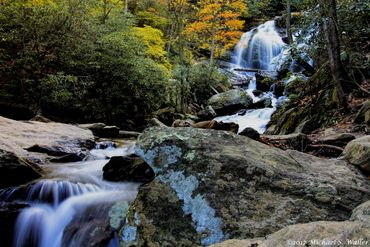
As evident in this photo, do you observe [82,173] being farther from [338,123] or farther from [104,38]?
[104,38]

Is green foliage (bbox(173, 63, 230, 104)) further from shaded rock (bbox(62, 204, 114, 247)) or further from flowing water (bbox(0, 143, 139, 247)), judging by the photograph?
shaded rock (bbox(62, 204, 114, 247))

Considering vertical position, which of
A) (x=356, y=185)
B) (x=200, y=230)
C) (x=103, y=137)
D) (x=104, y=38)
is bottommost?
(x=103, y=137)

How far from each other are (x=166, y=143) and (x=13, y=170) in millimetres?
3153

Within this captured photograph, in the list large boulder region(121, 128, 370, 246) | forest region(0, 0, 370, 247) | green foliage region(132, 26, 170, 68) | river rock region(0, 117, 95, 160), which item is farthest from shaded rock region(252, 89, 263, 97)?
large boulder region(121, 128, 370, 246)

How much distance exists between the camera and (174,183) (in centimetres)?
257

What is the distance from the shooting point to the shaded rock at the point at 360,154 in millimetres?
3043

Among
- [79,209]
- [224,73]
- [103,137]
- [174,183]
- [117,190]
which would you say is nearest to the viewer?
[174,183]

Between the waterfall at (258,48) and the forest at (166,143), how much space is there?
5.86 m

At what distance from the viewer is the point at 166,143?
9.34 ft

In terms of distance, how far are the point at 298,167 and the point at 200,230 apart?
1.21 metres

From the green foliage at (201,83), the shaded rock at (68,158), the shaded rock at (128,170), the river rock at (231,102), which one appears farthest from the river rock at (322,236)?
the green foliage at (201,83)

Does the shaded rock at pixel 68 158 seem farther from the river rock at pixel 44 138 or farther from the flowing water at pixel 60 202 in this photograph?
the flowing water at pixel 60 202

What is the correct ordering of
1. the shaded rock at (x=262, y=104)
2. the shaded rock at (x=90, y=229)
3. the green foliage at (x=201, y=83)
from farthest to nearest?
the green foliage at (x=201, y=83) < the shaded rock at (x=262, y=104) < the shaded rock at (x=90, y=229)

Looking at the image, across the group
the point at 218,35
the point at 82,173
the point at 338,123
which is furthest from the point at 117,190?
the point at 218,35
